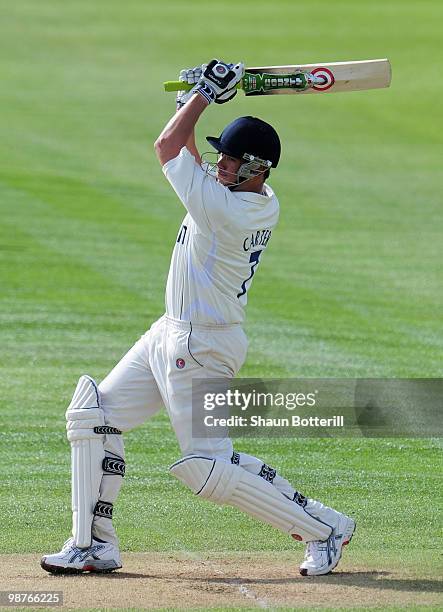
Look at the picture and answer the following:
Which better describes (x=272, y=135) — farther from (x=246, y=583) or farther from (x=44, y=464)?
(x=44, y=464)

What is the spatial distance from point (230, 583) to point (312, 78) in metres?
2.90

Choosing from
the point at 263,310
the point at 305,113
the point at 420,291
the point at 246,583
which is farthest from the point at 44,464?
the point at 305,113

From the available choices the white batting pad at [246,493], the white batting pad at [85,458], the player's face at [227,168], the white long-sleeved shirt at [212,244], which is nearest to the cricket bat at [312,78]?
the player's face at [227,168]

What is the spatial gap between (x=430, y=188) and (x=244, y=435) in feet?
50.6

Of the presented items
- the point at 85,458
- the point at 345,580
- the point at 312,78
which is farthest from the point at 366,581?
the point at 312,78

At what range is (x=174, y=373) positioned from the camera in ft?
22.0

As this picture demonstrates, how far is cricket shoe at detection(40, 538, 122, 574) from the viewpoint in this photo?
6.73 metres

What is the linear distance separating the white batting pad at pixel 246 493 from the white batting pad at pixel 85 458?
48 cm

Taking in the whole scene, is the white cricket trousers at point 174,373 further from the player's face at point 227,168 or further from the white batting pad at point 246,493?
the player's face at point 227,168

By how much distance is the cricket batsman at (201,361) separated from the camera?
6.57 m

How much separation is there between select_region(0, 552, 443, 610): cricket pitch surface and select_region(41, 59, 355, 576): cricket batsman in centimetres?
17

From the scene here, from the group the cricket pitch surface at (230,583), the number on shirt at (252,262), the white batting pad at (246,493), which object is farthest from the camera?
the number on shirt at (252,262)

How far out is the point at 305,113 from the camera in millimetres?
33000

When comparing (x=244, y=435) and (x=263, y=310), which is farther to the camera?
(x=263, y=310)
